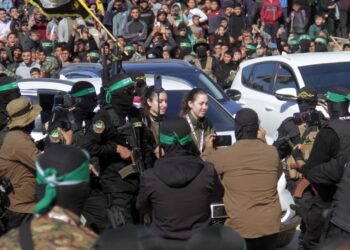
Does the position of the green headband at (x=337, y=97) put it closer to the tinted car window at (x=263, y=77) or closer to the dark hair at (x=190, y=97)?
the dark hair at (x=190, y=97)

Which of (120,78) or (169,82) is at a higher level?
(120,78)

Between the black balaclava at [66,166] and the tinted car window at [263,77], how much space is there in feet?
34.2

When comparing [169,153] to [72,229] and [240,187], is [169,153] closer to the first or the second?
[240,187]

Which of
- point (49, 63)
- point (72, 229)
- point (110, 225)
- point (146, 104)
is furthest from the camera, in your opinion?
point (49, 63)

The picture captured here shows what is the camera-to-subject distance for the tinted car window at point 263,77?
1455 cm

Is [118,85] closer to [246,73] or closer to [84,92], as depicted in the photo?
[84,92]

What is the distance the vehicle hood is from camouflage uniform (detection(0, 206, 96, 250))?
190 cm

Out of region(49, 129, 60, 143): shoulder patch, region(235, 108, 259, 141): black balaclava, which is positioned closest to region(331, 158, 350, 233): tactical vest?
region(235, 108, 259, 141): black balaclava

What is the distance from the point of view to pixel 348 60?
13.8m

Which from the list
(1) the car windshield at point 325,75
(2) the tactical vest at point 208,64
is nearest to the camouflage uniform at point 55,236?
(1) the car windshield at point 325,75

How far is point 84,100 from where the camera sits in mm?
8266

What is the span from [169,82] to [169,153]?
196 inches

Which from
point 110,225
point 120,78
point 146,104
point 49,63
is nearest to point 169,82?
point 146,104

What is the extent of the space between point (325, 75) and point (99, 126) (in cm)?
639
